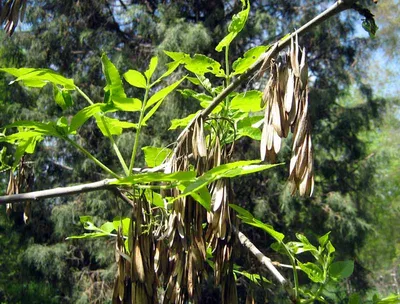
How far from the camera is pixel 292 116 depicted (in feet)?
A: 1.71

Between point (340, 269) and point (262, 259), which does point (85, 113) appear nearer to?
point (262, 259)

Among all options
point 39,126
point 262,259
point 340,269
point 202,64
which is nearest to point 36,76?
point 39,126

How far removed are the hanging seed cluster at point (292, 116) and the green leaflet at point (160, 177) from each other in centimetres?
8

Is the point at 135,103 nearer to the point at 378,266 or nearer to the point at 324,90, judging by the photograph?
the point at 324,90

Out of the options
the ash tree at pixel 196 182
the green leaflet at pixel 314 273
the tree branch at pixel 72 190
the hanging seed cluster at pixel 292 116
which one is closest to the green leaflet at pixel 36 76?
the ash tree at pixel 196 182

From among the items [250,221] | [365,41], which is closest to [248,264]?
[250,221]

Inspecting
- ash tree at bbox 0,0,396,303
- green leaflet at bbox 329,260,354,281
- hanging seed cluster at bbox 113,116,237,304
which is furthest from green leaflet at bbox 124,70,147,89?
green leaflet at bbox 329,260,354,281

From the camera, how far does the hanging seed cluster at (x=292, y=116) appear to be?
496mm

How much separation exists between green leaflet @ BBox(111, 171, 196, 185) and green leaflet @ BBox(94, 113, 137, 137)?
141 mm

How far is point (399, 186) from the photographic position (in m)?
13.7

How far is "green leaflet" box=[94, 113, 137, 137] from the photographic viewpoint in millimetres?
691

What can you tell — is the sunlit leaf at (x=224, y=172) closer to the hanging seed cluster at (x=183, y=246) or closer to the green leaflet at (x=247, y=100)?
the hanging seed cluster at (x=183, y=246)

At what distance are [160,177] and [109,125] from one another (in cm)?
22

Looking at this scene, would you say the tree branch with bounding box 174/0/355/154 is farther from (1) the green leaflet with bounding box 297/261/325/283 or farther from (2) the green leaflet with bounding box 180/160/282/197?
(1) the green leaflet with bounding box 297/261/325/283
